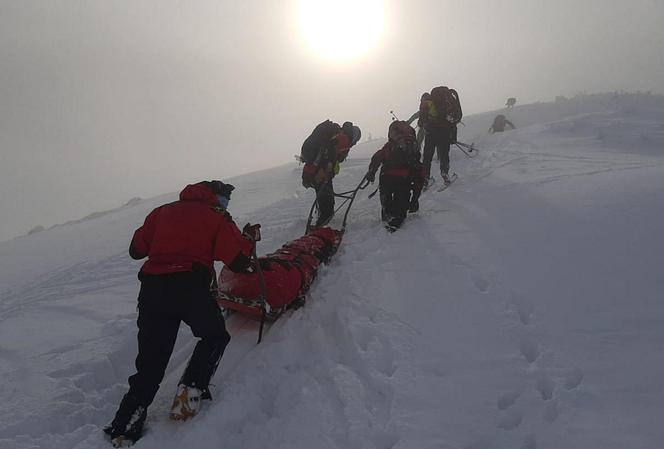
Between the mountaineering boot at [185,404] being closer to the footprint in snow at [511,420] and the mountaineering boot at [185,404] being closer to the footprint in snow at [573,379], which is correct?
the footprint in snow at [511,420]

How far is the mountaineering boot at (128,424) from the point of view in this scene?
2.72 meters

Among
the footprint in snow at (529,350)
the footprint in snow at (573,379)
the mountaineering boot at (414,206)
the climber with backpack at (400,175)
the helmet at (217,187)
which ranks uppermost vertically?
the helmet at (217,187)

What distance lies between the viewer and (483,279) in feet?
13.2

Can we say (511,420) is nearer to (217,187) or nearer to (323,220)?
(217,187)

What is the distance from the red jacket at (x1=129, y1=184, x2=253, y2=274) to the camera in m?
2.99

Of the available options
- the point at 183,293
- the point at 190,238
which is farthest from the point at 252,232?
the point at 183,293

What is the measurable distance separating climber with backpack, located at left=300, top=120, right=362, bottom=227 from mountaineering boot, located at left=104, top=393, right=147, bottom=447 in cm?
432

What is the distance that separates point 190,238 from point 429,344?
5.98ft

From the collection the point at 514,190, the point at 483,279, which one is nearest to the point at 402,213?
the point at 514,190

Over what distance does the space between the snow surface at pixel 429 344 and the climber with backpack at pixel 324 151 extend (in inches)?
47.4

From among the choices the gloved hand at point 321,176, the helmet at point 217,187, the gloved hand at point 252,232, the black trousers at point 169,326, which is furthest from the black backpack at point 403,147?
the black trousers at point 169,326

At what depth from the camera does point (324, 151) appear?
267 inches

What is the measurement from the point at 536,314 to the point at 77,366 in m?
3.43

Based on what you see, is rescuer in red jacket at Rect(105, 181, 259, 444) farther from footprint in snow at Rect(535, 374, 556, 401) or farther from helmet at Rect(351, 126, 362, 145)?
helmet at Rect(351, 126, 362, 145)
